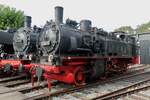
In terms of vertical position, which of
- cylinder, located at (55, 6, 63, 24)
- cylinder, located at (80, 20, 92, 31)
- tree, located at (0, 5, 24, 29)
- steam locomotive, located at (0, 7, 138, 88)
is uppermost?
tree, located at (0, 5, 24, 29)

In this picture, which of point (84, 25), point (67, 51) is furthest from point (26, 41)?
point (84, 25)

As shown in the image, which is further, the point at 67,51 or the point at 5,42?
the point at 5,42

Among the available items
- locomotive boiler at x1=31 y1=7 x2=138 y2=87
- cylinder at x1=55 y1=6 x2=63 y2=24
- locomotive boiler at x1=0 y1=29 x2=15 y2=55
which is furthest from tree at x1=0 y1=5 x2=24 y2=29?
cylinder at x1=55 y1=6 x2=63 y2=24

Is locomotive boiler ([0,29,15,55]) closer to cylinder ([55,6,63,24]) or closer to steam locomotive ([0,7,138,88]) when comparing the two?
steam locomotive ([0,7,138,88])

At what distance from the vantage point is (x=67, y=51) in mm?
11352

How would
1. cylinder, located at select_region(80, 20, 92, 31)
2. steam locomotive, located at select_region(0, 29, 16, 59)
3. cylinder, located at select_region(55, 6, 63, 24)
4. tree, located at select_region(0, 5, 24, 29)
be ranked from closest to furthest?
cylinder, located at select_region(55, 6, 63, 24) < cylinder, located at select_region(80, 20, 92, 31) < steam locomotive, located at select_region(0, 29, 16, 59) < tree, located at select_region(0, 5, 24, 29)

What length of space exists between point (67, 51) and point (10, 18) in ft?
74.2

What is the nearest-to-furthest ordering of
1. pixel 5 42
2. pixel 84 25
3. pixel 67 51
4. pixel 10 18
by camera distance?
pixel 67 51, pixel 84 25, pixel 5 42, pixel 10 18

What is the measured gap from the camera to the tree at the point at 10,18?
30.5 metres

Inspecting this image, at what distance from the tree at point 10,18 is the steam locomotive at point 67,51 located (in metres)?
16.7

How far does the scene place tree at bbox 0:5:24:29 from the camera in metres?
30.5

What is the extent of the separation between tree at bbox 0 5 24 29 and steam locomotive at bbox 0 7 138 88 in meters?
16.7

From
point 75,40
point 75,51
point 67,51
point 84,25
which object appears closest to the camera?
point 67,51

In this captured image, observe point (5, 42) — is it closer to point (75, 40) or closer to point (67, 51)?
point (67, 51)
